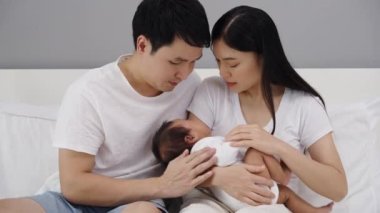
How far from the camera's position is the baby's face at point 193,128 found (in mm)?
1384

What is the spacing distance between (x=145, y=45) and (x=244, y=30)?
0.99 ft

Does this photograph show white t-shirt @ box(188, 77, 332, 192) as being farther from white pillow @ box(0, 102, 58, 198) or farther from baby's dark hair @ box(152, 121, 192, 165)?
white pillow @ box(0, 102, 58, 198)

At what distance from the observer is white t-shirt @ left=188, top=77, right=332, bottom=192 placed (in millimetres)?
1443

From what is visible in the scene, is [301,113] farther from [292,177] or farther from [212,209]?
[212,209]

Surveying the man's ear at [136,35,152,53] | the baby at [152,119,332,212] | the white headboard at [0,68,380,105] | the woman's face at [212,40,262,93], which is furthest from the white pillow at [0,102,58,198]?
the woman's face at [212,40,262,93]

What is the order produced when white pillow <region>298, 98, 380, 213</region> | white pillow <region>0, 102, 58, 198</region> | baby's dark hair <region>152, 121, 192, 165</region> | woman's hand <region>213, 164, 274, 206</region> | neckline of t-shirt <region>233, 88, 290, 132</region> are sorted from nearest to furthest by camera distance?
woman's hand <region>213, 164, 274, 206</region>, baby's dark hair <region>152, 121, 192, 165</region>, neckline of t-shirt <region>233, 88, 290, 132</region>, white pillow <region>298, 98, 380, 213</region>, white pillow <region>0, 102, 58, 198</region>

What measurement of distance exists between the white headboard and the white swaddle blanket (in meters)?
0.75

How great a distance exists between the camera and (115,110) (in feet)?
4.51

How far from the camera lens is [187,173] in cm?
130

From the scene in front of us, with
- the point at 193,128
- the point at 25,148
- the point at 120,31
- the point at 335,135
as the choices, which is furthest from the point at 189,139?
the point at 120,31

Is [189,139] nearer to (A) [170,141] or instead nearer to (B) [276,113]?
(A) [170,141]

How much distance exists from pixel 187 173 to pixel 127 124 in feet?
0.83

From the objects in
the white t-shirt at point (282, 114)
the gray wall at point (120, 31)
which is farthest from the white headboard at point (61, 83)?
the white t-shirt at point (282, 114)

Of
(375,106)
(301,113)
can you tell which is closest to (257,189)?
(301,113)
